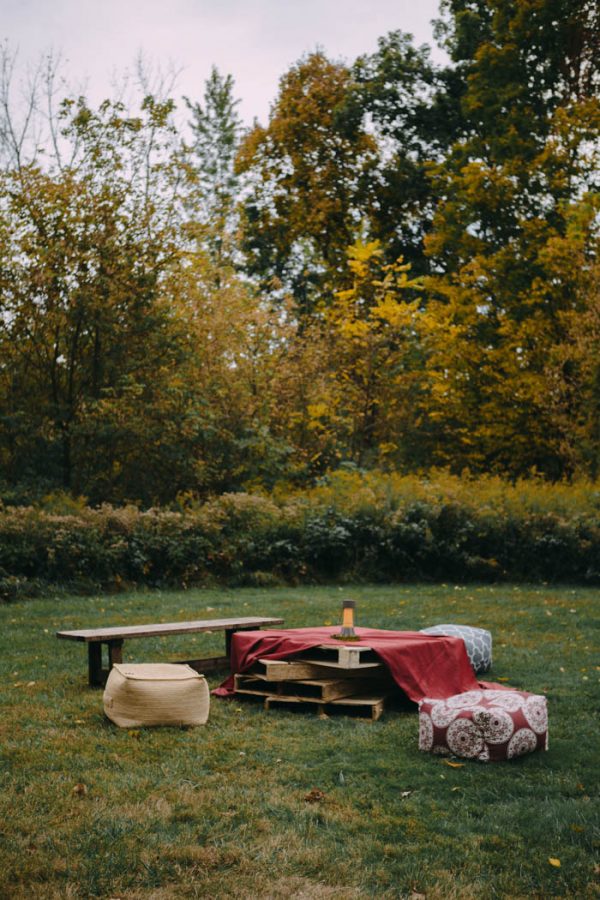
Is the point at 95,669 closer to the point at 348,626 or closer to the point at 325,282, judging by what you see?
the point at 348,626

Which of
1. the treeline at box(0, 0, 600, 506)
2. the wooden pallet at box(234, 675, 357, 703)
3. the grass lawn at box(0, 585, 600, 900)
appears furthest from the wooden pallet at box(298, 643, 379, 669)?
the treeline at box(0, 0, 600, 506)

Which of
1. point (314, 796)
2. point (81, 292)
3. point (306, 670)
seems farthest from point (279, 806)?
point (81, 292)

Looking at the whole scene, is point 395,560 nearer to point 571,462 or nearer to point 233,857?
point 571,462

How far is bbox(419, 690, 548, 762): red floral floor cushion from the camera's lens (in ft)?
17.9

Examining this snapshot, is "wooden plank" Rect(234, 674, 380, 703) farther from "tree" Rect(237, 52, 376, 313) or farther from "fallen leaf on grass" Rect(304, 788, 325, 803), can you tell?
"tree" Rect(237, 52, 376, 313)

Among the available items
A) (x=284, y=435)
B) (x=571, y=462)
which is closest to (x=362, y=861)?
(x=284, y=435)

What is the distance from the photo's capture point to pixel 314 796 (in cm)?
477

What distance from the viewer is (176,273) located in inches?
685

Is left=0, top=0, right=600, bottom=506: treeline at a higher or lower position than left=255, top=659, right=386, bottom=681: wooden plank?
higher

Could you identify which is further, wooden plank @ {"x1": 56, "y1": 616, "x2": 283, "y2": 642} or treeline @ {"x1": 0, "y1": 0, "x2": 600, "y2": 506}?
treeline @ {"x1": 0, "y1": 0, "x2": 600, "y2": 506}

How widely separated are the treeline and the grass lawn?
30.2 feet

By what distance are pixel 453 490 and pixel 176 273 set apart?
6.29 metres

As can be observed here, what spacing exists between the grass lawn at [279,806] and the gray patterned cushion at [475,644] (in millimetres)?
289

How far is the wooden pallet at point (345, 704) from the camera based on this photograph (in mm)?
6621
